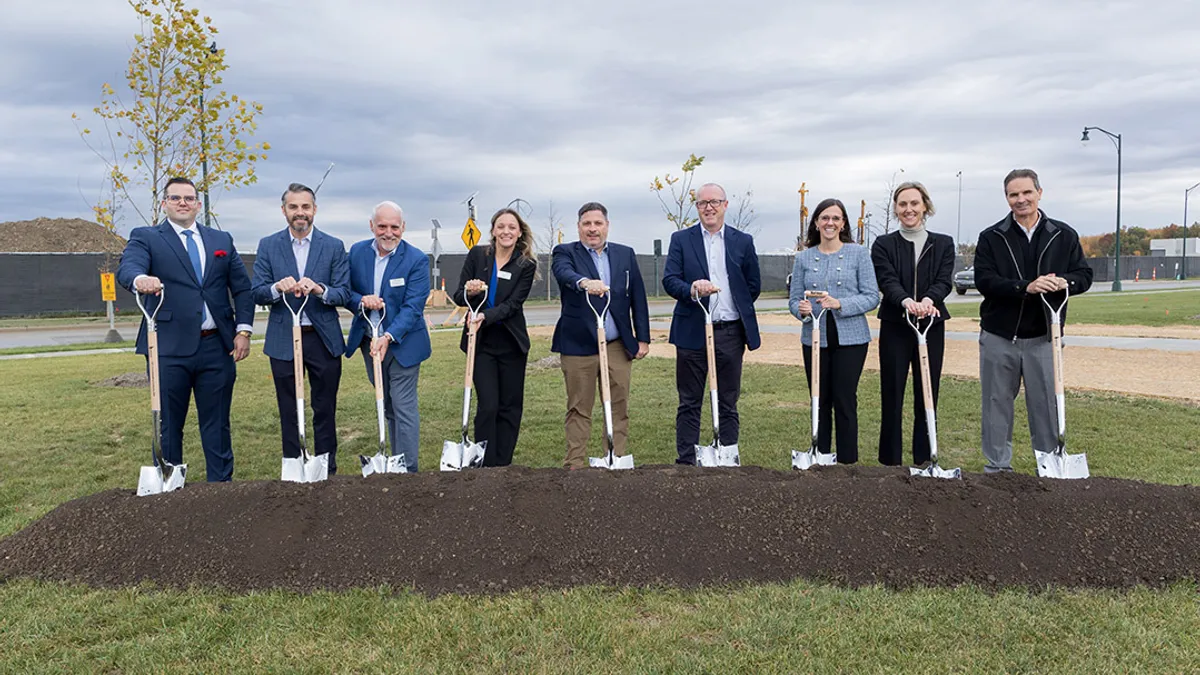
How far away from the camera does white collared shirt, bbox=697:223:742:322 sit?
16.4 ft

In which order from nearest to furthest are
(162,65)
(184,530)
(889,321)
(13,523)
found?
(184,530), (13,523), (889,321), (162,65)

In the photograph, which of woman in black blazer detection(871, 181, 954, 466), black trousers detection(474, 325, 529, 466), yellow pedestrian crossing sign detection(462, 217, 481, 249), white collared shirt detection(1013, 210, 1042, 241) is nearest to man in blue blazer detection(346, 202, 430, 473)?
black trousers detection(474, 325, 529, 466)

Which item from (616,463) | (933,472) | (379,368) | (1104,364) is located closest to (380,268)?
(379,368)

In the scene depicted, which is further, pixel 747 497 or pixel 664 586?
pixel 747 497

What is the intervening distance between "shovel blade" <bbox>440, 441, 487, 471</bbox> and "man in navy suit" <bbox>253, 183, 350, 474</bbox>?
863 millimetres

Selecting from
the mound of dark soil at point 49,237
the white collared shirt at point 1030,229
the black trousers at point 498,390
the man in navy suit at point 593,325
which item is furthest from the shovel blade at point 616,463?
the mound of dark soil at point 49,237

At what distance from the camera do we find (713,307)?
4922 millimetres

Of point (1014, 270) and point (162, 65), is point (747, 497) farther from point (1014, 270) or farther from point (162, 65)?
point (162, 65)

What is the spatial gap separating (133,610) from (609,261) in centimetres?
316

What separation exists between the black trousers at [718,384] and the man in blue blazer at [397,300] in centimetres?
168

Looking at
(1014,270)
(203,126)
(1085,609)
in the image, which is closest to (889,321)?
(1014,270)

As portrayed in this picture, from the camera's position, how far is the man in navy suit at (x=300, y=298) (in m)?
4.73

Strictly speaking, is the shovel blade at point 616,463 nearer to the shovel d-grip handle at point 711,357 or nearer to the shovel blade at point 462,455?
the shovel d-grip handle at point 711,357

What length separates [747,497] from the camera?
383 cm
